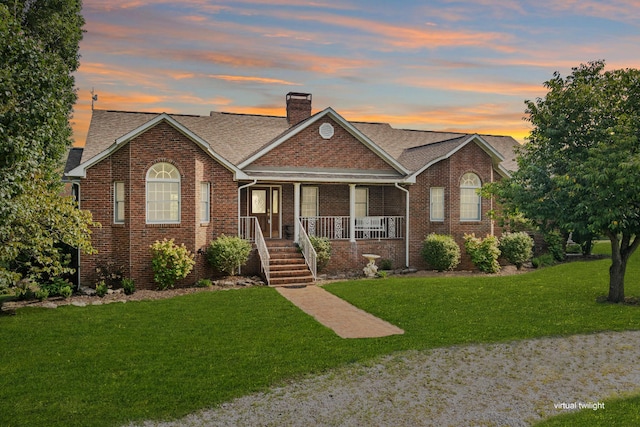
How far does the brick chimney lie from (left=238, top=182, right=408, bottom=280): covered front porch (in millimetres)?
4771

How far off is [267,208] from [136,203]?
6.51 metres

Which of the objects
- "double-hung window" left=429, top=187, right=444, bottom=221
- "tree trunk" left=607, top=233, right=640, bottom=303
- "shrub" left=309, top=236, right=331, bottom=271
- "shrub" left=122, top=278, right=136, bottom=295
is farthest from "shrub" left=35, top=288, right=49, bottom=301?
"tree trunk" left=607, top=233, right=640, bottom=303

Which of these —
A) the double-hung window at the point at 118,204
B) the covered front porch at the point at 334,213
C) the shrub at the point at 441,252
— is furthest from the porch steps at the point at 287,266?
the shrub at the point at 441,252

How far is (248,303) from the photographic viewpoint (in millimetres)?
13828

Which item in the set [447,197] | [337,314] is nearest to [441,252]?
[447,197]

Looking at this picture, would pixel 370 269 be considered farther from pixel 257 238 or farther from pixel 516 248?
pixel 516 248

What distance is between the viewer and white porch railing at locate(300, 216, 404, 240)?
20984 millimetres

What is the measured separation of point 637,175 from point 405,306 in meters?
6.34

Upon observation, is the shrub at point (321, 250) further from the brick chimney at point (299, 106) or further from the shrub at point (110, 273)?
the brick chimney at point (299, 106)

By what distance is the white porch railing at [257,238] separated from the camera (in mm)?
A: 17562

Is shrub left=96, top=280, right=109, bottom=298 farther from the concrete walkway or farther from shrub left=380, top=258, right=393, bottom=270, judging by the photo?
shrub left=380, top=258, right=393, bottom=270

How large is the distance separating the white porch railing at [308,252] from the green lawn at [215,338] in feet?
5.88

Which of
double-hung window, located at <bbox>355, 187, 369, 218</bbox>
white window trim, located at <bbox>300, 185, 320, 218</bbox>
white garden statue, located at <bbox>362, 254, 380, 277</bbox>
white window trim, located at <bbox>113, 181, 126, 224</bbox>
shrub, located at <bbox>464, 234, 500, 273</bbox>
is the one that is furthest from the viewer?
double-hung window, located at <bbox>355, 187, 369, 218</bbox>

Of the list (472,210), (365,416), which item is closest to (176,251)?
(365,416)
